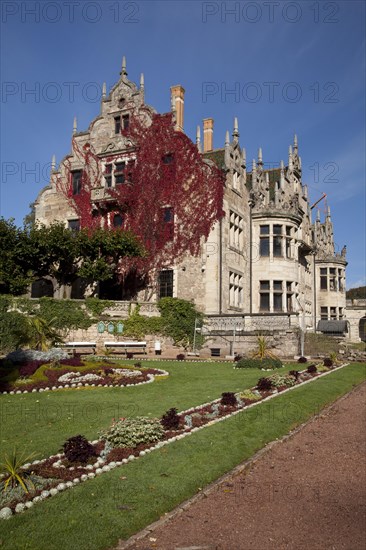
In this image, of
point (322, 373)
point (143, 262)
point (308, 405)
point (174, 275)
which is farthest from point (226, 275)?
point (308, 405)

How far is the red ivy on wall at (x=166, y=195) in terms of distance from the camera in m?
35.7

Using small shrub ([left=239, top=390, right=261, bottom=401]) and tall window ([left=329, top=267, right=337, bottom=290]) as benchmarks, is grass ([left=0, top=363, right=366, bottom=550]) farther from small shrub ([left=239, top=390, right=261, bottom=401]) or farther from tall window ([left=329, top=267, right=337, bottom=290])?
tall window ([left=329, top=267, right=337, bottom=290])

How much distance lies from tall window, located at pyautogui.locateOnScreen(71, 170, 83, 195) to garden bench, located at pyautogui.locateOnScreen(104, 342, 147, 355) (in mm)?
17161

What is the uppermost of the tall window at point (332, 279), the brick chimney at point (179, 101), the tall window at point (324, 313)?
the brick chimney at point (179, 101)

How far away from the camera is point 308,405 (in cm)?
1483

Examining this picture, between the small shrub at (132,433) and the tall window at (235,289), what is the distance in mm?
26804

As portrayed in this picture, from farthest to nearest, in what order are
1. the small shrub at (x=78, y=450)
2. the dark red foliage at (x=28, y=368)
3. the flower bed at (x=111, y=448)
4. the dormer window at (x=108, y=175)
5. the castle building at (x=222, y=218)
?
the dormer window at (x=108, y=175), the castle building at (x=222, y=218), the dark red foliage at (x=28, y=368), the small shrub at (x=78, y=450), the flower bed at (x=111, y=448)

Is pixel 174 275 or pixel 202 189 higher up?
pixel 202 189

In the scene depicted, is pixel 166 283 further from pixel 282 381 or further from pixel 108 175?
pixel 282 381

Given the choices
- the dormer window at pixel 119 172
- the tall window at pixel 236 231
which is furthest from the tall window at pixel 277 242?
the dormer window at pixel 119 172

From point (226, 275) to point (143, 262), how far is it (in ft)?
20.5

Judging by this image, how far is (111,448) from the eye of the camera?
9695 millimetres

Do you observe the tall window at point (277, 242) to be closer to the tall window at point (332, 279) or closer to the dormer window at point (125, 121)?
the dormer window at point (125, 121)

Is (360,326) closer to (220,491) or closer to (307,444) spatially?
(307,444)
